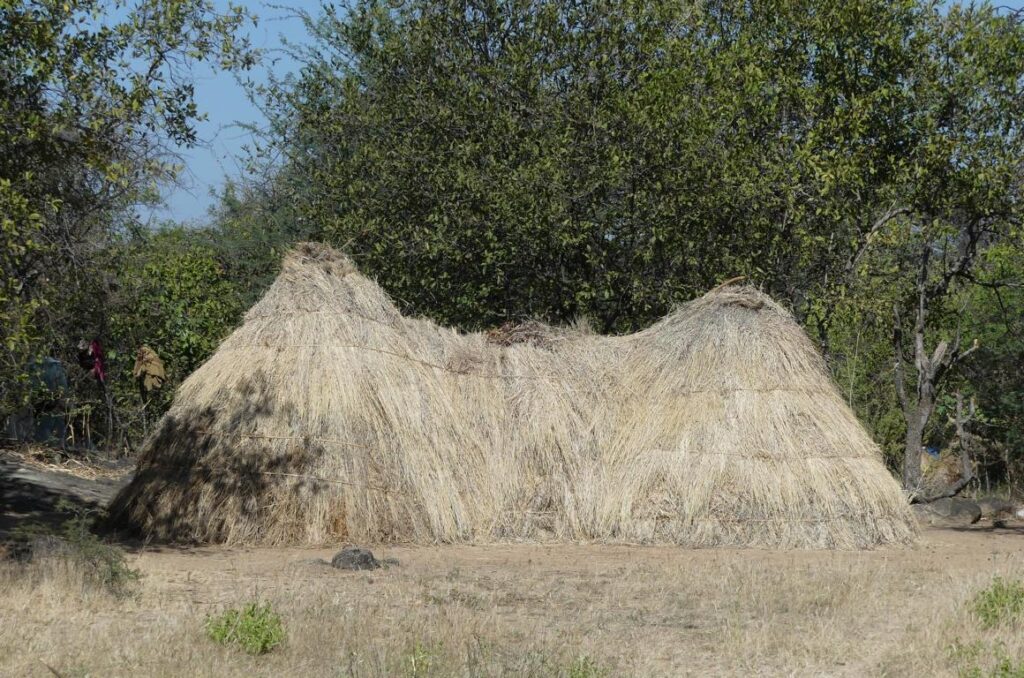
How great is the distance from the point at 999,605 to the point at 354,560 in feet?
16.6

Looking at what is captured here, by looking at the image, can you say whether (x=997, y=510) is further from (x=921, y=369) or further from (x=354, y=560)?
(x=354, y=560)

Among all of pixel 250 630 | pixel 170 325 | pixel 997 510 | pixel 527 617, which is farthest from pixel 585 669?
pixel 170 325

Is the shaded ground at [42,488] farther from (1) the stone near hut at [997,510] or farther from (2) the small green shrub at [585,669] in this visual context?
(1) the stone near hut at [997,510]

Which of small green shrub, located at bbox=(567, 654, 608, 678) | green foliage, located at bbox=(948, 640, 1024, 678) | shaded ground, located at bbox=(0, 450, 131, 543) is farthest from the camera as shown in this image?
shaded ground, located at bbox=(0, 450, 131, 543)

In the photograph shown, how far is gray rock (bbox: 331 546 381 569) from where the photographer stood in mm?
10219

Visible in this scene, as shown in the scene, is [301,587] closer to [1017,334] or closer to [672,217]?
[672,217]

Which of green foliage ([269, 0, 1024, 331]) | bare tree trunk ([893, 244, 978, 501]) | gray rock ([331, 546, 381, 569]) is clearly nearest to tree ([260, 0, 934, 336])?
green foliage ([269, 0, 1024, 331])

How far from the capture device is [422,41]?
54.7 feet

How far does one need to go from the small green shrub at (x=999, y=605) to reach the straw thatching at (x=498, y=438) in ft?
12.8

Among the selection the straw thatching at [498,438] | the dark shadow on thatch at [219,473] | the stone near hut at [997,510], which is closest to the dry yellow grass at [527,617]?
the dark shadow on thatch at [219,473]

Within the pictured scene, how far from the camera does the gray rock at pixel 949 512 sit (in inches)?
599

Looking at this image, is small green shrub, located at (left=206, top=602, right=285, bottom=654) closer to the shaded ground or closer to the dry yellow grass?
the dry yellow grass

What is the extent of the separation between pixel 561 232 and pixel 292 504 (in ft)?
17.5

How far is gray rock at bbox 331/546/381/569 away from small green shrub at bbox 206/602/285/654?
10.2 feet
